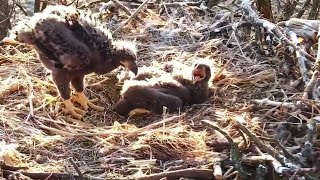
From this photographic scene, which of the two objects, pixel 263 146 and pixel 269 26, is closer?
pixel 263 146

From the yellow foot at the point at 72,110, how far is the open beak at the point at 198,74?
2.97 feet

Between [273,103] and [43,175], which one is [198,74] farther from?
[43,175]

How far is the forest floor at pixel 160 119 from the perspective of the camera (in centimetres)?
384

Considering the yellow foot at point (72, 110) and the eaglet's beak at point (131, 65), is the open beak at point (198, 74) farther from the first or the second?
the yellow foot at point (72, 110)

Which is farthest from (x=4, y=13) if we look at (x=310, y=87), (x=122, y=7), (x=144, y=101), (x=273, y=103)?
(x=310, y=87)

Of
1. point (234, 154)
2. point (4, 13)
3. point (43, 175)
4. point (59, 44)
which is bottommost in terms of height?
point (43, 175)

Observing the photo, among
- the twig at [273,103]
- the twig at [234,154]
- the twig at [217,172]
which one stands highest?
the twig at [273,103]

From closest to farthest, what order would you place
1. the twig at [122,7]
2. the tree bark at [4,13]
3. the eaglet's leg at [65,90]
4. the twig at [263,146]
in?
1. the twig at [263,146]
2. the eaglet's leg at [65,90]
3. the twig at [122,7]
4. the tree bark at [4,13]

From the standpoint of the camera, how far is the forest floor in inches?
151

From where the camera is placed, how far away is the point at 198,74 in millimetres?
5004

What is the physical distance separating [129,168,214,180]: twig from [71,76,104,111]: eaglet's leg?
1.38 metres

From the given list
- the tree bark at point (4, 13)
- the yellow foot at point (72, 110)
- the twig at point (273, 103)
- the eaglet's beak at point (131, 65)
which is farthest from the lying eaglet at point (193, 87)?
the tree bark at point (4, 13)

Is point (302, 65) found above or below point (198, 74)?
above

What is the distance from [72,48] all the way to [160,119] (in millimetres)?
820
